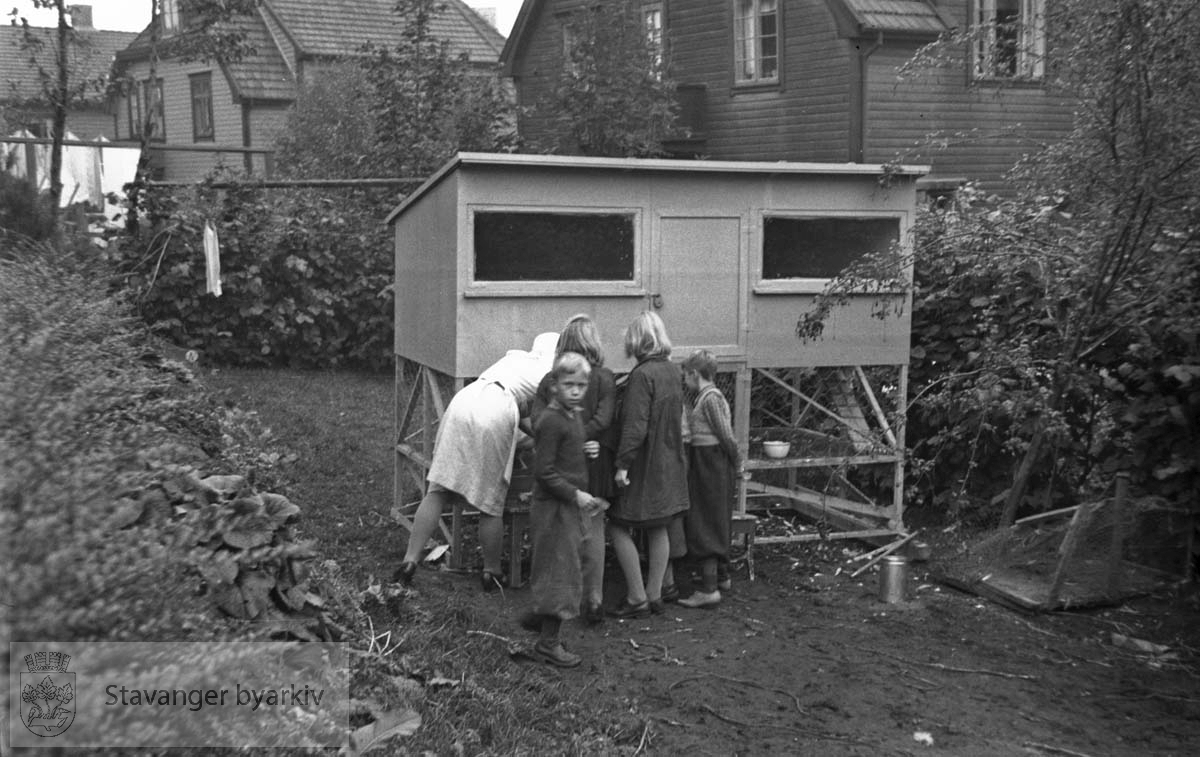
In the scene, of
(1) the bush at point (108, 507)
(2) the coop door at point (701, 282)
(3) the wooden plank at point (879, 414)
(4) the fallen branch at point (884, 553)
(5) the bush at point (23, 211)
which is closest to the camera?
(1) the bush at point (108, 507)

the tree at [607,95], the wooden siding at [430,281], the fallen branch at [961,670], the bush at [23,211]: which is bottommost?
the fallen branch at [961,670]

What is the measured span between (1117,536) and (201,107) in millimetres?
35762

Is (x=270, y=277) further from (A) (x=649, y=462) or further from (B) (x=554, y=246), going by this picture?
(A) (x=649, y=462)

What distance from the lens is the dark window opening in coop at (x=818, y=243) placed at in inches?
340

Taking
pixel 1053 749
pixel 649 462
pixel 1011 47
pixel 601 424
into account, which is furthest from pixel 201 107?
pixel 1053 749

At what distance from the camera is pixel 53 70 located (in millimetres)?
23516

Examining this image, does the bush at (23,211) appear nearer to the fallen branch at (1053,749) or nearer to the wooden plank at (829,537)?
the wooden plank at (829,537)

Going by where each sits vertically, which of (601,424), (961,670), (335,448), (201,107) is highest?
(201,107)

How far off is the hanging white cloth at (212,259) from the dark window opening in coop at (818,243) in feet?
26.7

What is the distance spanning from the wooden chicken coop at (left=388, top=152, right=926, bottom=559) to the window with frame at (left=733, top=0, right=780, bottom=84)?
12.5 m

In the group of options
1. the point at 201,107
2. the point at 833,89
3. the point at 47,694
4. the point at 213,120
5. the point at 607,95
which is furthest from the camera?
the point at 201,107

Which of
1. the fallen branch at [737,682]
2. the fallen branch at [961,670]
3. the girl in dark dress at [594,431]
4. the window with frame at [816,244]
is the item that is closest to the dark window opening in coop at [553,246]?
the girl in dark dress at [594,431]

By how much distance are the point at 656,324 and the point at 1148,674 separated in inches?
125

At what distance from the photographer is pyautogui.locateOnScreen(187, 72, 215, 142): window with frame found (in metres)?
38.4
